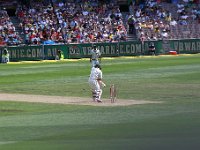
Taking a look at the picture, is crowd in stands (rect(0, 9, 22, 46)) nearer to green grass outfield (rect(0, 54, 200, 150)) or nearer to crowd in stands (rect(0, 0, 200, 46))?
crowd in stands (rect(0, 0, 200, 46))

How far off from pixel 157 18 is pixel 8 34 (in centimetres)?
1909

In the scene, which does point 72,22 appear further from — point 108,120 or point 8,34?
point 108,120

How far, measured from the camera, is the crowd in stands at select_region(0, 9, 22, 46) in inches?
2297

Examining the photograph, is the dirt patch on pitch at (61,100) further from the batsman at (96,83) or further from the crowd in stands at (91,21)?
the crowd in stands at (91,21)

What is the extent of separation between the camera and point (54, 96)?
85.4 feet

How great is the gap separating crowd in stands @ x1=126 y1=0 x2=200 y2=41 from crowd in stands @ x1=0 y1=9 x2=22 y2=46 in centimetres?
1346

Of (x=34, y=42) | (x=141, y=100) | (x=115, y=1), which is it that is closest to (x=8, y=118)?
(x=141, y=100)

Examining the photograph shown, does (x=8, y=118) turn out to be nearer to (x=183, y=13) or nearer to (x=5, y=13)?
(x=5, y=13)

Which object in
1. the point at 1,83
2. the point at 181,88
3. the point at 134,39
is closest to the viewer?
the point at 181,88

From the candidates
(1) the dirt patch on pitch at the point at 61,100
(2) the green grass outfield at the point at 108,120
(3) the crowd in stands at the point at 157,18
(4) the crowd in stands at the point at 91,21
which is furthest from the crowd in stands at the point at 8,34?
(1) the dirt patch on pitch at the point at 61,100

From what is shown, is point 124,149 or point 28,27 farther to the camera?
point 28,27

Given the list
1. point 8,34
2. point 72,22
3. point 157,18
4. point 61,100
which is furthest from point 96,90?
point 157,18

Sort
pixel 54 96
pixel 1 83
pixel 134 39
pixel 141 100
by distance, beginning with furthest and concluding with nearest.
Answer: pixel 134 39 → pixel 1 83 → pixel 54 96 → pixel 141 100

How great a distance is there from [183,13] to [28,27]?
788 inches
